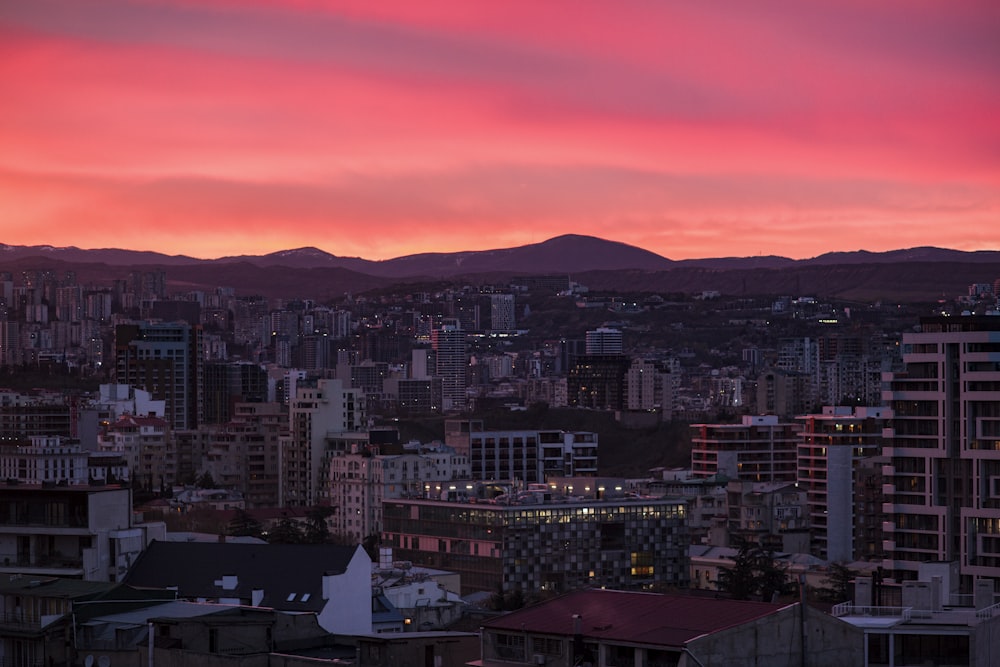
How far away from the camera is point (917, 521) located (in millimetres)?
62812

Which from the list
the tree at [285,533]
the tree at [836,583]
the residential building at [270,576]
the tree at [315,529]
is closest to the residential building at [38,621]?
the residential building at [270,576]

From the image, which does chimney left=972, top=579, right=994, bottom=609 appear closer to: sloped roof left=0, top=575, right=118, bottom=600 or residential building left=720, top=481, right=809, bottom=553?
sloped roof left=0, top=575, right=118, bottom=600

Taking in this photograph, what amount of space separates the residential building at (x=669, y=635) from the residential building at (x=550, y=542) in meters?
50.2

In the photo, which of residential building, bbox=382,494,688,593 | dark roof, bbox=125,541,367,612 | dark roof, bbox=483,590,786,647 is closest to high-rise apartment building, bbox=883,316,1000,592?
residential building, bbox=382,494,688,593

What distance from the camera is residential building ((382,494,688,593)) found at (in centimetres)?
8088

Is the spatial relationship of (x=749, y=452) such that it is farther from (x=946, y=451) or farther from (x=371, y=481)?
(x=946, y=451)

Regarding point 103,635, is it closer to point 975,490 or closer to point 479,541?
point 975,490

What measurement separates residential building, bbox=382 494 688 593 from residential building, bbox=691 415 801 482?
3265 centimetres

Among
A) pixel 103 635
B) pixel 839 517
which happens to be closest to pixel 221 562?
pixel 103 635

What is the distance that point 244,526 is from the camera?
300 feet

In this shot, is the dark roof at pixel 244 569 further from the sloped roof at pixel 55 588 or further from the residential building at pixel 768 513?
the residential building at pixel 768 513

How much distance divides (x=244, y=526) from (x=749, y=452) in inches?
1466

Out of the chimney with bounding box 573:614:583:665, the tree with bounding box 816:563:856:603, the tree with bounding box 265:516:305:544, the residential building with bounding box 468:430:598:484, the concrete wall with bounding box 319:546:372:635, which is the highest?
the chimney with bounding box 573:614:583:665

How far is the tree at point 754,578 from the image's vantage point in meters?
74.7
